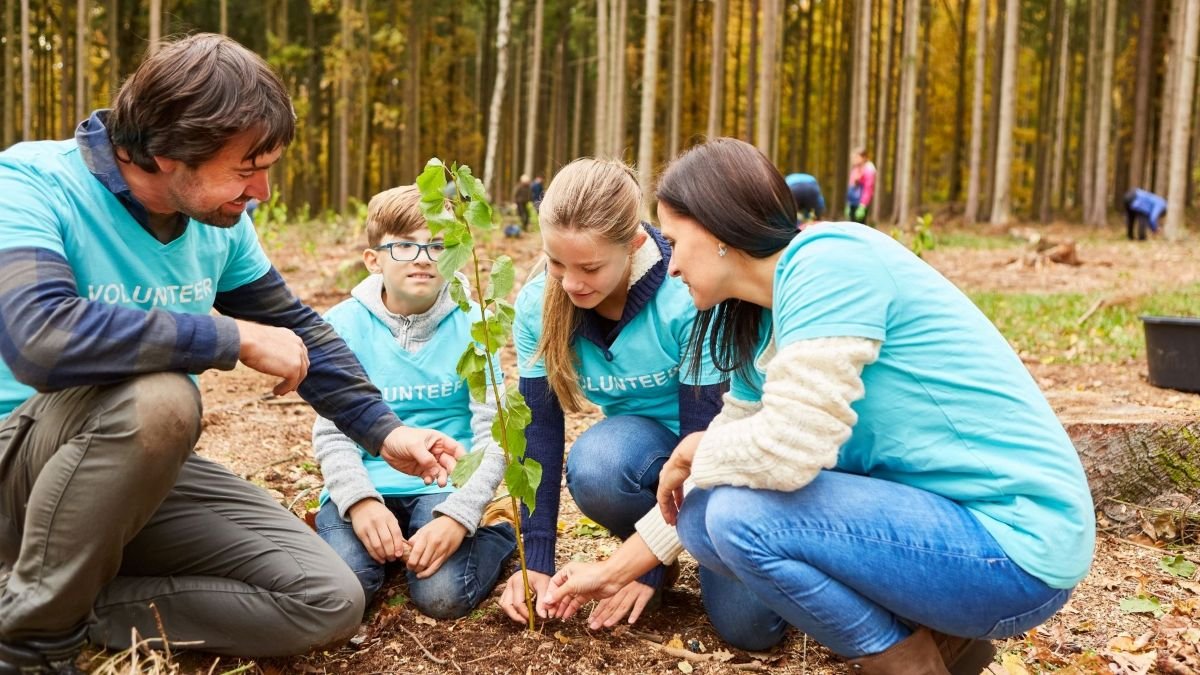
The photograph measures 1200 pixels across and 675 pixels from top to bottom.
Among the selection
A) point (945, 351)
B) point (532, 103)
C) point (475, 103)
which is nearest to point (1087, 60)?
point (532, 103)

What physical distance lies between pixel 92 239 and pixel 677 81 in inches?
577

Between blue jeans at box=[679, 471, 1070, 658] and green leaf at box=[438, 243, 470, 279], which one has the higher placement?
green leaf at box=[438, 243, 470, 279]

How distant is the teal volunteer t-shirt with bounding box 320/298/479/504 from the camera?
286 centimetres

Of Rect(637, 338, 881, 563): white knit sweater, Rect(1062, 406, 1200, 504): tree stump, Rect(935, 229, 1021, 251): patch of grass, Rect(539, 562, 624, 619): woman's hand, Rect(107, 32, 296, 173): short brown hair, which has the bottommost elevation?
Rect(935, 229, 1021, 251): patch of grass

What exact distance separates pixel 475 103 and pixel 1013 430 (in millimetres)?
28050

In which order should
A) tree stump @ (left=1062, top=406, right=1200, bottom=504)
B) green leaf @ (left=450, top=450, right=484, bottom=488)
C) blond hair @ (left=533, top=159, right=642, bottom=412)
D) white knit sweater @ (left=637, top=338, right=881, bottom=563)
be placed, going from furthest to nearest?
tree stump @ (left=1062, top=406, right=1200, bottom=504) < blond hair @ (left=533, top=159, right=642, bottom=412) < green leaf @ (left=450, top=450, right=484, bottom=488) < white knit sweater @ (left=637, top=338, right=881, bottom=563)

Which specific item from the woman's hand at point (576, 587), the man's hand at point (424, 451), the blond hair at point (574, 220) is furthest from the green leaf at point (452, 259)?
the woman's hand at point (576, 587)

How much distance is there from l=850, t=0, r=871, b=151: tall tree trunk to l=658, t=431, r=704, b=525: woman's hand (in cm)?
1410

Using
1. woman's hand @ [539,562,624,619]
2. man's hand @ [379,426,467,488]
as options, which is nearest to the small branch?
woman's hand @ [539,562,624,619]

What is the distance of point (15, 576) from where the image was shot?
1.86 meters

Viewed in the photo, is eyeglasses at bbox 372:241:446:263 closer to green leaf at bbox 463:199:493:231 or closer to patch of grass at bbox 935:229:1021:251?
green leaf at bbox 463:199:493:231

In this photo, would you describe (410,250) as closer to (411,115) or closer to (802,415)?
(802,415)

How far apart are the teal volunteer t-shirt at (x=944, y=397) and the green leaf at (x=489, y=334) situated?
0.67m

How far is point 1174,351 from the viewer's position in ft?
15.2
